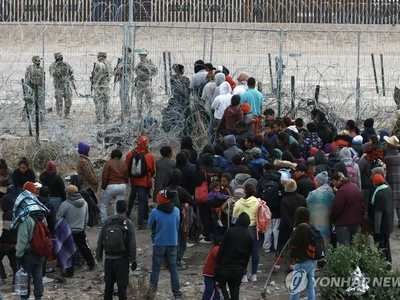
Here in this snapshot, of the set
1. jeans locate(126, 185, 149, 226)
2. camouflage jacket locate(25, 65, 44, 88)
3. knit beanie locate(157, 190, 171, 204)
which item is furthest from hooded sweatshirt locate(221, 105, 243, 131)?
knit beanie locate(157, 190, 171, 204)

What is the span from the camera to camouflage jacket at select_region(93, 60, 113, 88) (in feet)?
55.7

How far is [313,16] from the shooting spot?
25.1m

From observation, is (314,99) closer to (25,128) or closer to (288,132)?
(288,132)

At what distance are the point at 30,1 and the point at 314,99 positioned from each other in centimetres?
1084

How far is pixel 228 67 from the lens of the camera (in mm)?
19578

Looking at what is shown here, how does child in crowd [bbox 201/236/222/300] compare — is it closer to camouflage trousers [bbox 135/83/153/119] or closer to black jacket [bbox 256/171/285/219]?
black jacket [bbox 256/171/285/219]

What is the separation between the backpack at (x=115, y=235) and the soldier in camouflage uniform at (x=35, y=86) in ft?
20.7

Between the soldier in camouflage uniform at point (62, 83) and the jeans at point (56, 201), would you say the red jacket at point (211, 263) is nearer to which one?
the jeans at point (56, 201)

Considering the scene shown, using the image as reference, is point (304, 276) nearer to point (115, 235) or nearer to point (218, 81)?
point (115, 235)

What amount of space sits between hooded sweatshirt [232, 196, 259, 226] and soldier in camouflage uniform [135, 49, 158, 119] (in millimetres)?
5418

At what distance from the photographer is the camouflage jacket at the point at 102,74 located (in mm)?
16984

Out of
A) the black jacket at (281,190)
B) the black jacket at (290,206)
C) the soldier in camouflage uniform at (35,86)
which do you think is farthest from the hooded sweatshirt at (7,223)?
the soldier in camouflage uniform at (35,86)

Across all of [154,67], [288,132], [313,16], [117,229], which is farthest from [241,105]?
[313,16]

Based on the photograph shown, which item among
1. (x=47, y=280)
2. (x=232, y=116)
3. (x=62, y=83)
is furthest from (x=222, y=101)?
(x=47, y=280)
